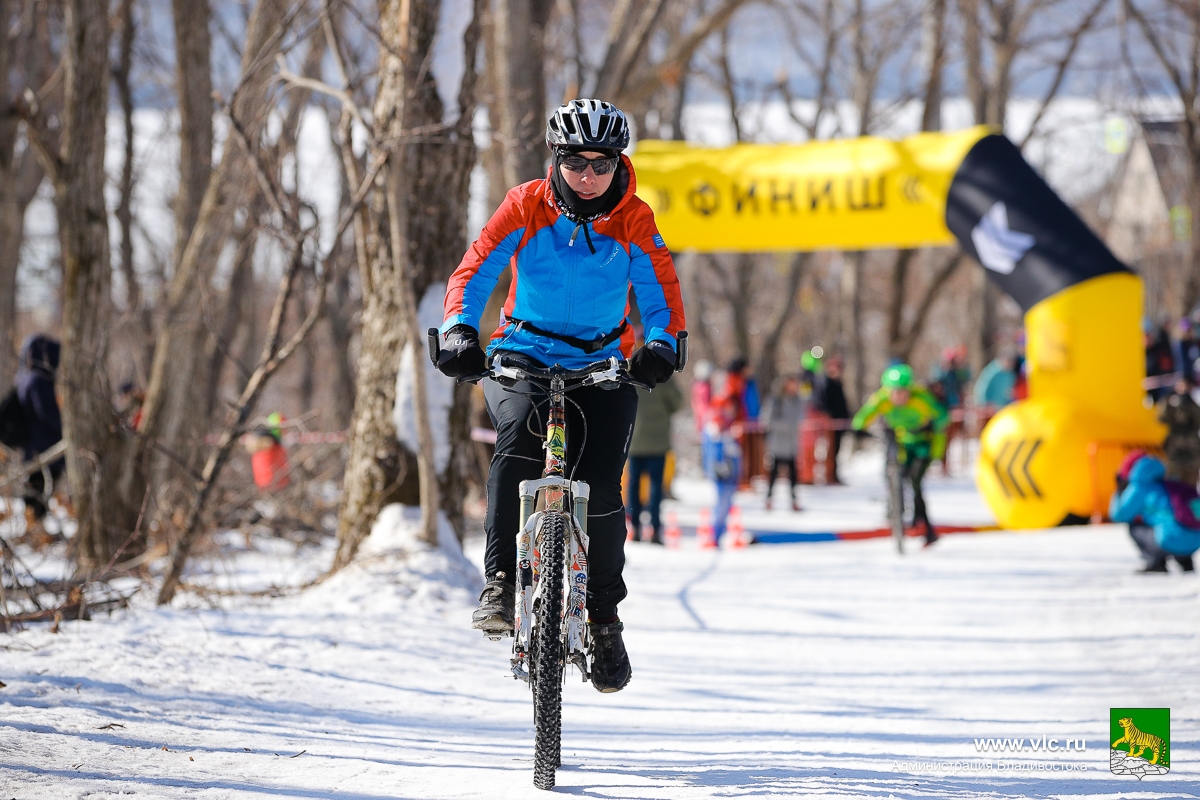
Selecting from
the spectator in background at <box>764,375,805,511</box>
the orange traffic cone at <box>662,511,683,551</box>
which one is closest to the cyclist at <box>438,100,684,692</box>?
the orange traffic cone at <box>662,511,683,551</box>

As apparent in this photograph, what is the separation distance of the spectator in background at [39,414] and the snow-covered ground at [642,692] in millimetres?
4040

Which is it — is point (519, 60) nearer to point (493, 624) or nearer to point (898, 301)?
point (493, 624)

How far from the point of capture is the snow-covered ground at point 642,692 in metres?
4.11

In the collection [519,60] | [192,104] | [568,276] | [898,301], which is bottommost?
[568,276]

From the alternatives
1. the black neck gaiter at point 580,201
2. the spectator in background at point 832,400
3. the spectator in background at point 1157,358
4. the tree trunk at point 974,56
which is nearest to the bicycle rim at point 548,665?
the black neck gaiter at point 580,201

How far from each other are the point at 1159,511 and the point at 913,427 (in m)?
2.79

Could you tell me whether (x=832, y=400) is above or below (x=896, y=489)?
above

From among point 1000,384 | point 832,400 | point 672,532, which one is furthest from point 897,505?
point 1000,384

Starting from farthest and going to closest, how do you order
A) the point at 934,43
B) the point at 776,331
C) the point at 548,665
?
the point at 776,331, the point at 934,43, the point at 548,665

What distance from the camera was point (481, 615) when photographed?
4.17 metres

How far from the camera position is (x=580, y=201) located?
14.3 ft

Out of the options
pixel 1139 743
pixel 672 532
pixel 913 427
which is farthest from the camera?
pixel 672 532

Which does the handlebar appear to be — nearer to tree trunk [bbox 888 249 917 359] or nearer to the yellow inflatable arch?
the yellow inflatable arch

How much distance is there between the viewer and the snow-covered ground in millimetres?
4109
